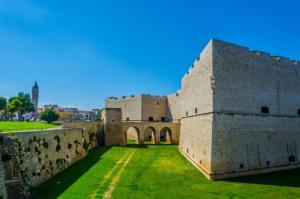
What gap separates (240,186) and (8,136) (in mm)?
11842

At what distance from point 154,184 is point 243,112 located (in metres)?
7.50

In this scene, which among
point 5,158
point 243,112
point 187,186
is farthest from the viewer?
point 243,112

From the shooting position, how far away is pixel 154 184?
14930 mm

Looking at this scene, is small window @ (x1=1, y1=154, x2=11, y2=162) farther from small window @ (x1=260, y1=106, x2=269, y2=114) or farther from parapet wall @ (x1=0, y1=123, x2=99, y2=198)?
small window @ (x1=260, y1=106, x2=269, y2=114)

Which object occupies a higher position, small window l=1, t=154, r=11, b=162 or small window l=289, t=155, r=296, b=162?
small window l=1, t=154, r=11, b=162

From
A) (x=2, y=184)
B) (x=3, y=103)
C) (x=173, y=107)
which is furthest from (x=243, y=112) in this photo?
(x=3, y=103)

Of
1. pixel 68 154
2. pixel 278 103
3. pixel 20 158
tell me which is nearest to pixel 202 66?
pixel 278 103

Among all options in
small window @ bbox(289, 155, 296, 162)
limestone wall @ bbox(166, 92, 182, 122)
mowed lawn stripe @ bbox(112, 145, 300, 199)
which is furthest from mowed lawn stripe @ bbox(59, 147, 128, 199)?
limestone wall @ bbox(166, 92, 182, 122)

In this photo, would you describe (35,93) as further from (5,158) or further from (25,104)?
(5,158)

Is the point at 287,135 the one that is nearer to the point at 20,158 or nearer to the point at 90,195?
the point at 90,195

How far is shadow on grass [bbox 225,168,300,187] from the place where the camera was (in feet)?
51.4

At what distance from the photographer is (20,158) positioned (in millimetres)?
12922

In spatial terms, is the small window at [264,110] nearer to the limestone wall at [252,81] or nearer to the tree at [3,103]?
the limestone wall at [252,81]

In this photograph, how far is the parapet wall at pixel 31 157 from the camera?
36.3 ft
